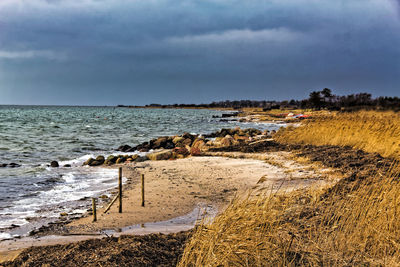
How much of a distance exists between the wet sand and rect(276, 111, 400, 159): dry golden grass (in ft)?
9.25

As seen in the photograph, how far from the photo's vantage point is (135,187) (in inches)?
408

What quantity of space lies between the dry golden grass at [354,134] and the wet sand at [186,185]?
2820mm

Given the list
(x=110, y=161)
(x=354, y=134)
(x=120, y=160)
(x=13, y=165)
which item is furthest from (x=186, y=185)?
(x=13, y=165)

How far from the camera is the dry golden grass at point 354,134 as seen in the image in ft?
39.5

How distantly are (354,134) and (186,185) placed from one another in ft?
28.8

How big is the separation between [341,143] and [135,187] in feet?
31.4

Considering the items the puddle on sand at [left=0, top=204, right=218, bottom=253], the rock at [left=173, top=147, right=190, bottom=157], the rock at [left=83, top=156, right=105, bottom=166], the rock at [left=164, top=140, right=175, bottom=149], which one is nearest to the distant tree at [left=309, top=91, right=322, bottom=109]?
Answer: the rock at [left=164, top=140, right=175, bottom=149]

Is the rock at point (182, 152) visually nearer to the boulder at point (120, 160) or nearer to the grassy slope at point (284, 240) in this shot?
the boulder at point (120, 160)

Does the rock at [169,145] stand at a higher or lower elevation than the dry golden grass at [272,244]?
lower

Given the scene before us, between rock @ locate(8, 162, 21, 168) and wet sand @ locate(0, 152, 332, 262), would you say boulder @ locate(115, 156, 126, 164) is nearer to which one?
wet sand @ locate(0, 152, 332, 262)

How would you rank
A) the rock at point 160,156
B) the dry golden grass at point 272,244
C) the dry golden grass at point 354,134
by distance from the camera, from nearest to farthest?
the dry golden grass at point 272,244 < the dry golden grass at point 354,134 < the rock at point 160,156

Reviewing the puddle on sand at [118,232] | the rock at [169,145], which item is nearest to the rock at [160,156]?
the rock at [169,145]

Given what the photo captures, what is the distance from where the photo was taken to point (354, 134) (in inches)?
581

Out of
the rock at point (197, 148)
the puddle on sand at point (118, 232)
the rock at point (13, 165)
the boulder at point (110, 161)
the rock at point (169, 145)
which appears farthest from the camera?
the rock at point (169, 145)
